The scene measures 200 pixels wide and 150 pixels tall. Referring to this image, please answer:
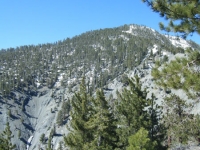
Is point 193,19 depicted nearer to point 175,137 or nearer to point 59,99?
point 175,137

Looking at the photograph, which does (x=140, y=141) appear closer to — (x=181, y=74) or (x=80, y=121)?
(x=80, y=121)

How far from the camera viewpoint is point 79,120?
21.2 m

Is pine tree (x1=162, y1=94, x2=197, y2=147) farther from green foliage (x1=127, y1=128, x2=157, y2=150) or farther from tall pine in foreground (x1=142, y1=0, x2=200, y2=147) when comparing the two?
tall pine in foreground (x1=142, y1=0, x2=200, y2=147)

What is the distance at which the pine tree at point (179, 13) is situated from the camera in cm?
814

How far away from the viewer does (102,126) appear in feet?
66.9

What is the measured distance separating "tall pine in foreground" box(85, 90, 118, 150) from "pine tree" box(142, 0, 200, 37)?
12841 mm

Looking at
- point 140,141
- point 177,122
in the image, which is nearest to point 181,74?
point 140,141

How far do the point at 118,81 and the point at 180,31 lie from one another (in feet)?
519

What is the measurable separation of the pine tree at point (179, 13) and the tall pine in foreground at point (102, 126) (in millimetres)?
12841

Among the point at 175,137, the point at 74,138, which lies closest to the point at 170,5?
the point at 74,138

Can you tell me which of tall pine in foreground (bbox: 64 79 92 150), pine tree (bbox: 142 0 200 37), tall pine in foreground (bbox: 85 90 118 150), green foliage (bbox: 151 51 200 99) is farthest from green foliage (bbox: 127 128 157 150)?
pine tree (bbox: 142 0 200 37)

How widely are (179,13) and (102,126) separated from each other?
1377 centimetres

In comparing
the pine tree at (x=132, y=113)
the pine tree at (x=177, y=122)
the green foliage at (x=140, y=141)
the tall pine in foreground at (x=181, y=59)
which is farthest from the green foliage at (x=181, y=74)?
the pine tree at (x=177, y=122)

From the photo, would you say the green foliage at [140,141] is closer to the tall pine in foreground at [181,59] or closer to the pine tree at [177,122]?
the tall pine in foreground at [181,59]
